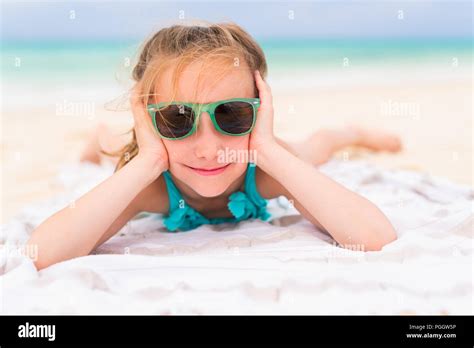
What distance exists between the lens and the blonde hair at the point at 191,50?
2271mm

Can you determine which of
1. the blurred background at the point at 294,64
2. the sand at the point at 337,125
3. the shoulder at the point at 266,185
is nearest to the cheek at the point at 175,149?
the shoulder at the point at 266,185

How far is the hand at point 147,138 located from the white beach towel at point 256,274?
0.36 meters

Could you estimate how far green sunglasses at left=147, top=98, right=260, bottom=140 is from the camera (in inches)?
84.7

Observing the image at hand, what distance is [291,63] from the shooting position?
7.89m

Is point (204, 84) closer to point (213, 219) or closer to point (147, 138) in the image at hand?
point (147, 138)

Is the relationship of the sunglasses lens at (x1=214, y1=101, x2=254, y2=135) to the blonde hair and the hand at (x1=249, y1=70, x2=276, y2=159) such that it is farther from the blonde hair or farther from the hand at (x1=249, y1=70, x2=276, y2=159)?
the blonde hair

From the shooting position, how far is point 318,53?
8047 millimetres

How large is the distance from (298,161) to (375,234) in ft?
1.34

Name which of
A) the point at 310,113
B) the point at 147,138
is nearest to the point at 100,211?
the point at 147,138

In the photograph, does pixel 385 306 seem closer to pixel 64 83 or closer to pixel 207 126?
pixel 207 126

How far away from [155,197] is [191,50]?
2.30 ft

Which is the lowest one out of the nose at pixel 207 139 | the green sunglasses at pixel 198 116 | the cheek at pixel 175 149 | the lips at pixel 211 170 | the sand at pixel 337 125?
the sand at pixel 337 125

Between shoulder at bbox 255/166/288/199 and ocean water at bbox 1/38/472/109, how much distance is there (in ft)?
15.5

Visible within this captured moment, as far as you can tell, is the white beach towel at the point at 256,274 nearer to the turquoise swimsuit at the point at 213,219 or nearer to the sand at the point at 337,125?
the turquoise swimsuit at the point at 213,219
